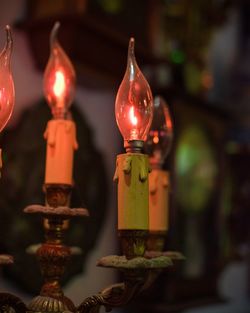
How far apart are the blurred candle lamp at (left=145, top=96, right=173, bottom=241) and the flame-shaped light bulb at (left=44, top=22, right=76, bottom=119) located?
5.8 inches

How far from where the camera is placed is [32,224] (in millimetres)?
1538

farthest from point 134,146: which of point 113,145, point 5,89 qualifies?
point 113,145

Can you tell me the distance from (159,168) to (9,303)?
0.32 meters

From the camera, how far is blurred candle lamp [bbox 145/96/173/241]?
83 cm

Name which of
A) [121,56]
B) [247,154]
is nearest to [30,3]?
[121,56]

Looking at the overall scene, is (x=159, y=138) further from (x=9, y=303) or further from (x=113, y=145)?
(x=113, y=145)

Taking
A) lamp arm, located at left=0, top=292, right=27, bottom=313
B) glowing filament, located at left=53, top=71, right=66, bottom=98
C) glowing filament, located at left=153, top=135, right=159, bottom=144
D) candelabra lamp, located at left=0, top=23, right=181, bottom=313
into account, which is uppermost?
glowing filament, located at left=53, top=71, right=66, bottom=98

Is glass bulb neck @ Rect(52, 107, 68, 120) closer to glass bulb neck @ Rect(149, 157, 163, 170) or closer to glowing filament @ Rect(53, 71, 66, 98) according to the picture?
glowing filament @ Rect(53, 71, 66, 98)

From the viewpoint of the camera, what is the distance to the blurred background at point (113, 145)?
1.52 m

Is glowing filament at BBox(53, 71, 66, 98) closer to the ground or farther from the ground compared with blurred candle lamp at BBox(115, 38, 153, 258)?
farther from the ground

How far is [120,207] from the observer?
657 millimetres

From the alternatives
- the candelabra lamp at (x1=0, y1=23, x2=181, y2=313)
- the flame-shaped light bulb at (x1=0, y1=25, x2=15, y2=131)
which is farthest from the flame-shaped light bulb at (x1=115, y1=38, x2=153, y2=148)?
the flame-shaped light bulb at (x1=0, y1=25, x2=15, y2=131)

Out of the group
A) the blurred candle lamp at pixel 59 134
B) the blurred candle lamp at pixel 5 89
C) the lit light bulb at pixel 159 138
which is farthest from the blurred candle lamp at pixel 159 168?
the blurred candle lamp at pixel 5 89

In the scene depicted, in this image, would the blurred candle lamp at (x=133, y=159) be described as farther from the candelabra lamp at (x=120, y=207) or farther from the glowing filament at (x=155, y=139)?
the glowing filament at (x=155, y=139)
